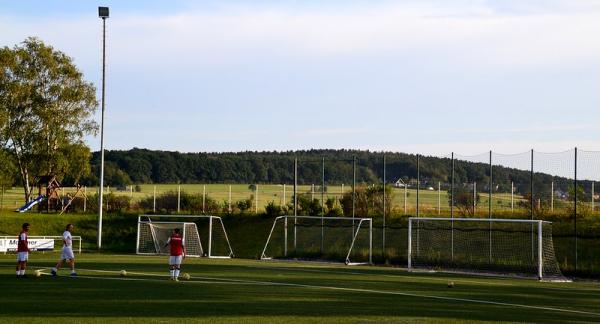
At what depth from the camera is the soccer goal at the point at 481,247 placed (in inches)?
1458

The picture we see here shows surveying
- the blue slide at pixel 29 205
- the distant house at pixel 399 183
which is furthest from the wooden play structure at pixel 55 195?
the distant house at pixel 399 183

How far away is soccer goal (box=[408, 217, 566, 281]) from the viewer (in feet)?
121

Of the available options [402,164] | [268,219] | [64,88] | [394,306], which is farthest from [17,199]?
[394,306]

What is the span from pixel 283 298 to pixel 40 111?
46395mm

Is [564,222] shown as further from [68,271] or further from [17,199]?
[17,199]

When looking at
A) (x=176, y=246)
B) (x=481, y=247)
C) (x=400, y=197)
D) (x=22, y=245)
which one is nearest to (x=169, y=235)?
(x=400, y=197)

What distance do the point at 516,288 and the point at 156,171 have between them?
261 feet

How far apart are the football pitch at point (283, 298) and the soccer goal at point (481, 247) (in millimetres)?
4631

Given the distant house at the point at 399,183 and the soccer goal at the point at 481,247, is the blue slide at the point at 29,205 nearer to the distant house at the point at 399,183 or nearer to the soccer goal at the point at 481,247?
the distant house at the point at 399,183

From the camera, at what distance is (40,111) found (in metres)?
64.5

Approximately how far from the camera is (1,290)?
75.6ft

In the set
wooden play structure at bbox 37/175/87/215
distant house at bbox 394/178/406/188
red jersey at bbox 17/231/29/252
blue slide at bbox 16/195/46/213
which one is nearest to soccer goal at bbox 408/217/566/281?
distant house at bbox 394/178/406/188

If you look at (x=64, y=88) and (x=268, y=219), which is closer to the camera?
(x=268, y=219)

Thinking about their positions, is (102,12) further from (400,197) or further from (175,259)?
(175,259)
